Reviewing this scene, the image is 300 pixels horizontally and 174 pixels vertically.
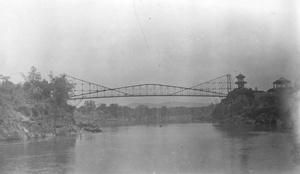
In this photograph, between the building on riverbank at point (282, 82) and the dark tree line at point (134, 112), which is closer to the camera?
the building on riverbank at point (282, 82)

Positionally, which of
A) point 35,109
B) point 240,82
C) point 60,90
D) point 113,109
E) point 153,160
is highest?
point 240,82

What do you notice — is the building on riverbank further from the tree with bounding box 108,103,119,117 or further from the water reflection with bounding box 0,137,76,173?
the tree with bounding box 108,103,119,117

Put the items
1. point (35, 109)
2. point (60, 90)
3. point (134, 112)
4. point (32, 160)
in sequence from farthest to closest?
point (134, 112)
point (60, 90)
point (35, 109)
point (32, 160)

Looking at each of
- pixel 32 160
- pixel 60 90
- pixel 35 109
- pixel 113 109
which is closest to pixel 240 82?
pixel 60 90

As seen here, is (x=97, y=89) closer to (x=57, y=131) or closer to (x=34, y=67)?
(x=34, y=67)

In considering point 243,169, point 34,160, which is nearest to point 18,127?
point 34,160

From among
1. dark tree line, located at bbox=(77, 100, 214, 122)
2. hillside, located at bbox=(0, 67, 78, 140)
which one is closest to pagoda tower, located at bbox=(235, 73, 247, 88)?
dark tree line, located at bbox=(77, 100, 214, 122)

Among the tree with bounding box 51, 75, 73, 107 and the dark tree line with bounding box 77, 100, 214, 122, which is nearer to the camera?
the tree with bounding box 51, 75, 73, 107

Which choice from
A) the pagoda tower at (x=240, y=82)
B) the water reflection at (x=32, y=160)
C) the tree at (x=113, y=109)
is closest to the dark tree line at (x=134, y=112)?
the tree at (x=113, y=109)

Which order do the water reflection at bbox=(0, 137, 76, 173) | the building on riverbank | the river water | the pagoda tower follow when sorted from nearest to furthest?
the river water < the water reflection at bbox=(0, 137, 76, 173) < the building on riverbank < the pagoda tower

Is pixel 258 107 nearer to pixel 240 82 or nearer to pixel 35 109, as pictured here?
pixel 240 82

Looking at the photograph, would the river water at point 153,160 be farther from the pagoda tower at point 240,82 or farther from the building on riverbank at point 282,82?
the pagoda tower at point 240,82
